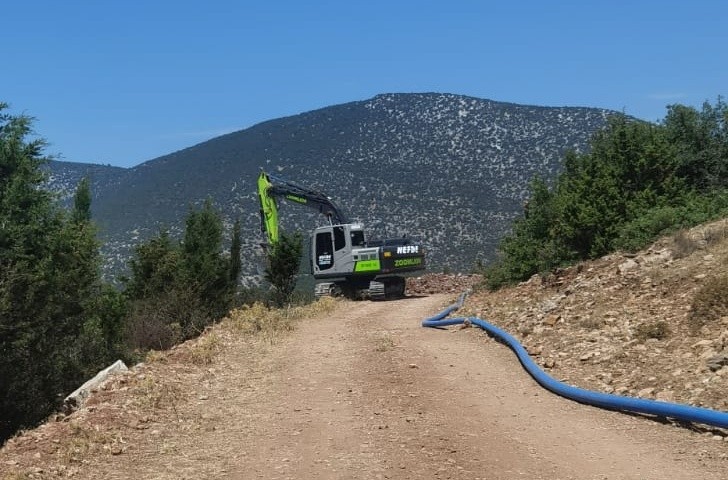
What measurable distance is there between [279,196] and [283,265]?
3.24 metres

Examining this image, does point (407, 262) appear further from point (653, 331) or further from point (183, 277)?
point (653, 331)

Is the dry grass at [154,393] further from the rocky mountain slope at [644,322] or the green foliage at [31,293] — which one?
the green foliage at [31,293]

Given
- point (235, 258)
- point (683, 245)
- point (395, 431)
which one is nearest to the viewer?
point (395, 431)

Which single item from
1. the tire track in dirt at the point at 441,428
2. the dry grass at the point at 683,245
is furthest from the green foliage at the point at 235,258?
the dry grass at the point at 683,245

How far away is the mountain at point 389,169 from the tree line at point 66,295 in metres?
22.6

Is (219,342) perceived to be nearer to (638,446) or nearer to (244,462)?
(244,462)

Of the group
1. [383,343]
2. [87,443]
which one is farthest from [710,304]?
[87,443]

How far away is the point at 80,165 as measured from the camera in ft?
283

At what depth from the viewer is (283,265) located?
104 feet

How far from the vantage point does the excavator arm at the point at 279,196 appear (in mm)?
32438

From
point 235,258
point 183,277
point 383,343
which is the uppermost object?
point 235,258

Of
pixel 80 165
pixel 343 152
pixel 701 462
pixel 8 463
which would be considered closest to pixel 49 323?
pixel 8 463

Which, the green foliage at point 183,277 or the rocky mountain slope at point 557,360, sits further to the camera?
the green foliage at point 183,277

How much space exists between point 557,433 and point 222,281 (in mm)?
30968
